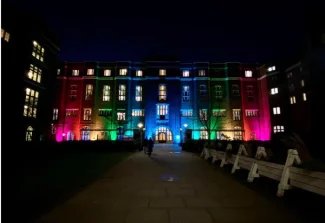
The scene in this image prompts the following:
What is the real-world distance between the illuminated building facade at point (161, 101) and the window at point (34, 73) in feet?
55.2

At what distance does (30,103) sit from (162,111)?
90.3ft

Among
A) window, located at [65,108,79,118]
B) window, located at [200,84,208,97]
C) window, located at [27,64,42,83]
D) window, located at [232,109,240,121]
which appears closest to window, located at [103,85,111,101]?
window, located at [65,108,79,118]

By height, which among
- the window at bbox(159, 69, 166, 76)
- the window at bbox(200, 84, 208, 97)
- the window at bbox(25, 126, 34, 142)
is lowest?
the window at bbox(25, 126, 34, 142)

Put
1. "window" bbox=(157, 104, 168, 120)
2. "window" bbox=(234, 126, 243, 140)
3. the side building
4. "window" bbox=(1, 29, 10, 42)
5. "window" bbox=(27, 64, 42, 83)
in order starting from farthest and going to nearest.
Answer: "window" bbox=(234, 126, 243, 140)
"window" bbox=(157, 104, 168, 120)
"window" bbox=(27, 64, 42, 83)
"window" bbox=(1, 29, 10, 42)
the side building

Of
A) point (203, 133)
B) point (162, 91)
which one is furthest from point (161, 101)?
point (203, 133)

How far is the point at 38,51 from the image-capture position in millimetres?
40812

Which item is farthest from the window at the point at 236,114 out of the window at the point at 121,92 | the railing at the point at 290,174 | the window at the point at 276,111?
the railing at the point at 290,174

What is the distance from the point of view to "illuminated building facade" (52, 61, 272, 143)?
185ft

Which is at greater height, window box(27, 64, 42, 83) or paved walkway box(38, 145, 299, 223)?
window box(27, 64, 42, 83)

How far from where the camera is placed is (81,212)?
17.7 ft

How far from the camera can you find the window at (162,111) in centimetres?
5662

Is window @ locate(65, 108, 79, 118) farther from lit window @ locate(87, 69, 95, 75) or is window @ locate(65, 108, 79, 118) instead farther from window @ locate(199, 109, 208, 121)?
window @ locate(199, 109, 208, 121)

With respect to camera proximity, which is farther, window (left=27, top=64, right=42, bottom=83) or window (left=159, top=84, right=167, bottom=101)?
window (left=159, top=84, right=167, bottom=101)

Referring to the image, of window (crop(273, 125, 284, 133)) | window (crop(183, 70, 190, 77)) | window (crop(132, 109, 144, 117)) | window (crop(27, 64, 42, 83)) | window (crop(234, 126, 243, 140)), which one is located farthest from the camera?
window (crop(183, 70, 190, 77))
